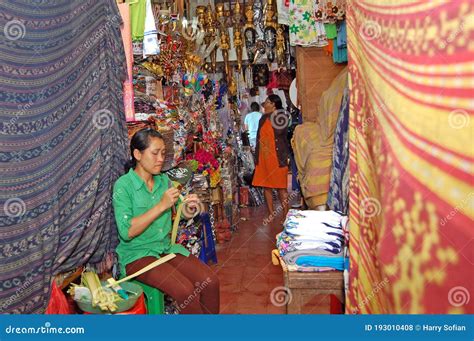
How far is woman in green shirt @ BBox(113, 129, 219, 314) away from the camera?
2477 millimetres

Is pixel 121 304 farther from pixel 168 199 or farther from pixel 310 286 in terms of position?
pixel 310 286

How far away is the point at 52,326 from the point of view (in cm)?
149

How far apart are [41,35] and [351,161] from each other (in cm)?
154

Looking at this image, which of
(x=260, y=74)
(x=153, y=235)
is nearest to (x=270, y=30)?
(x=260, y=74)

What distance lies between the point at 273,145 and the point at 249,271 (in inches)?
90.1

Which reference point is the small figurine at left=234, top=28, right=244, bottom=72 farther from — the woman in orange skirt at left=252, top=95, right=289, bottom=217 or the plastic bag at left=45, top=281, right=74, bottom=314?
the plastic bag at left=45, top=281, right=74, bottom=314

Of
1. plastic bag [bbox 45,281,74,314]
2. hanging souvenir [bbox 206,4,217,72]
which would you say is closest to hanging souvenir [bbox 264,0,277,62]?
hanging souvenir [bbox 206,4,217,72]

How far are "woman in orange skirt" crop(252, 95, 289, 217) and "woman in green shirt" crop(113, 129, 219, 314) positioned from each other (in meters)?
3.54

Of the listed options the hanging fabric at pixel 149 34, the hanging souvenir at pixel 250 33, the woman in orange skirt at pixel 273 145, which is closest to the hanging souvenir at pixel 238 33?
the hanging souvenir at pixel 250 33

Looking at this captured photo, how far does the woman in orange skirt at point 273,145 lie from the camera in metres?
6.16

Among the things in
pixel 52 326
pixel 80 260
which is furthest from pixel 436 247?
pixel 80 260

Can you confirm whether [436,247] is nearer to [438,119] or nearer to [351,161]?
[438,119]

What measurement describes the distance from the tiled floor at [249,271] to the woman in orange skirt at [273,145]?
589 millimetres

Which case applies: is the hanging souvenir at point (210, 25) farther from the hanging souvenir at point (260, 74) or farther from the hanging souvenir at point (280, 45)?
the hanging souvenir at point (260, 74)
